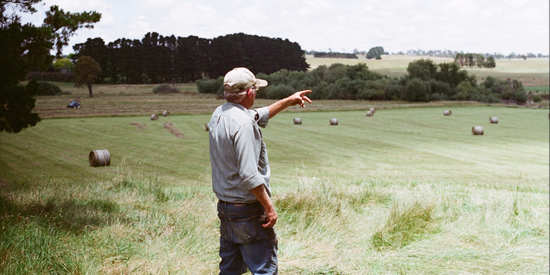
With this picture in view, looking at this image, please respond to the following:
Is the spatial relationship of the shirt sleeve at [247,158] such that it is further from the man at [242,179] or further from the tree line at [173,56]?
the tree line at [173,56]

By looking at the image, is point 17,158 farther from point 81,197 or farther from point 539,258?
point 539,258

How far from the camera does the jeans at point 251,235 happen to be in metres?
2.99

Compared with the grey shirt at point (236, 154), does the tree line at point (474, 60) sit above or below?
above

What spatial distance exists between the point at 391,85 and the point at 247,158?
157ft

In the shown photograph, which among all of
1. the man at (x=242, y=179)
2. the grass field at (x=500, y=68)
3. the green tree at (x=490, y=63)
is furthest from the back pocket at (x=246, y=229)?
the green tree at (x=490, y=63)

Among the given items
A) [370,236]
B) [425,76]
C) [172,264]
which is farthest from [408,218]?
[425,76]

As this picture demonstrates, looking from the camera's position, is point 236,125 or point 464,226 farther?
point 464,226

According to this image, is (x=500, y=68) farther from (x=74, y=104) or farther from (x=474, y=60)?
(x=74, y=104)

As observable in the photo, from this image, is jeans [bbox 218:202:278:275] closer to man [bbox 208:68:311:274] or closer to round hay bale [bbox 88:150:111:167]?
man [bbox 208:68:311:274]

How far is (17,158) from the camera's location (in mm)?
14516

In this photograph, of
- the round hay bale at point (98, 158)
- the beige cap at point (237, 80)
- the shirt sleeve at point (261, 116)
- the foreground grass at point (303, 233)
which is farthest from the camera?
the round hay bale at point (98, 158)

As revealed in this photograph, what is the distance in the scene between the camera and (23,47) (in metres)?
10.0

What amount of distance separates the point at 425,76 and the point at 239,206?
197 ft

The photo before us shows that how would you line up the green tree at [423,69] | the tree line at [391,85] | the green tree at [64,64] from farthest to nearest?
the green tree at [423,69] → the tree line at [391,85] → the green tree at [64,64]
